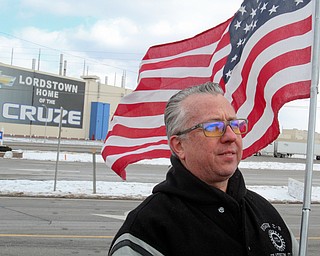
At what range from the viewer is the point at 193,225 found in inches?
73.3

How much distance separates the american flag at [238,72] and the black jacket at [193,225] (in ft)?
5.75

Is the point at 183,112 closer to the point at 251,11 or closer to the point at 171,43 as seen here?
the point at 251,11

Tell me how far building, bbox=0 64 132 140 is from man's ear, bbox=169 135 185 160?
5530 centimetres

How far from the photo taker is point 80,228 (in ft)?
30.1

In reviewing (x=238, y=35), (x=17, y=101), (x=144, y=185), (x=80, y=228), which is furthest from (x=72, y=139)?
(x=238, y=35)

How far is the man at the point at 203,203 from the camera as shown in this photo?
1844 mm

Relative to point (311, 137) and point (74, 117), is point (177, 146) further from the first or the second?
point (74, 117)

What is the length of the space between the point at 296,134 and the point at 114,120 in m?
64.3

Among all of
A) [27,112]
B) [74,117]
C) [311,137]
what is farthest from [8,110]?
[311,137]

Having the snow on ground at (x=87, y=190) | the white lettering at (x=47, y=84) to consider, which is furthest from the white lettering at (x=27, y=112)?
the snow on ground at (x=87, y=190)

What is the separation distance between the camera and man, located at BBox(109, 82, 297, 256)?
1.84 metres

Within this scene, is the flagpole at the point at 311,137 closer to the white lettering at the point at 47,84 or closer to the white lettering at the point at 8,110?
the white lettering at the point at 8,110

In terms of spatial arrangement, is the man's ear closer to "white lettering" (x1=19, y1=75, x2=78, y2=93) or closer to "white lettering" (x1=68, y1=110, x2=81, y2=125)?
"white lettering" (x1=19, y1=75, x2=78, y2=93)

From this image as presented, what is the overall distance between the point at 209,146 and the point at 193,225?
35 cm
